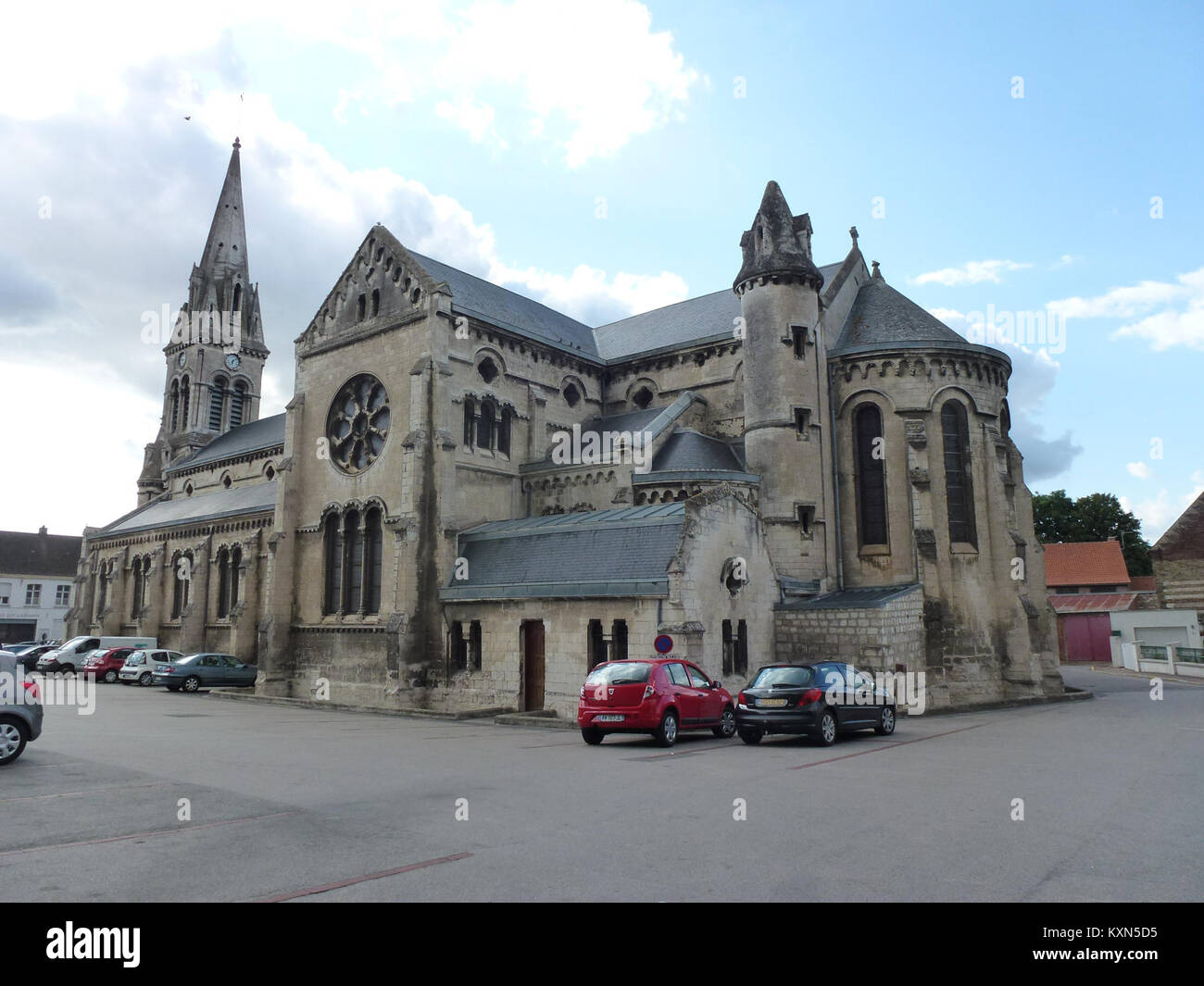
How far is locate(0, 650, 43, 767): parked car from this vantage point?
11664mm

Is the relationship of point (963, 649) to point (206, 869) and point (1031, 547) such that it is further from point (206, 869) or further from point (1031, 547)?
point (206, 869)

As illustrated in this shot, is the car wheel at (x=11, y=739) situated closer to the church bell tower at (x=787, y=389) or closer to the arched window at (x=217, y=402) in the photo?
the church bell tower at (x=787, y=389)

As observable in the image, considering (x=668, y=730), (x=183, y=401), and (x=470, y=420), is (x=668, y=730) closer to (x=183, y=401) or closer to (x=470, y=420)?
(x=470, y=420)

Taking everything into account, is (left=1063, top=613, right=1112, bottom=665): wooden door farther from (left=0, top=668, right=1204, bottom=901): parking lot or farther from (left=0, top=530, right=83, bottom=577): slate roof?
(left=0, top=530, right=83, bottom=577): slate roof

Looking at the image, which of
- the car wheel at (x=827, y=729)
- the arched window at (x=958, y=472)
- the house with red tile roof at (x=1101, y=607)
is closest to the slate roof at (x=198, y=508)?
the arched window at (x=958, y=472)

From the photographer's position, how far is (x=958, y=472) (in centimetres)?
2811

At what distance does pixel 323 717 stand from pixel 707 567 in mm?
10863

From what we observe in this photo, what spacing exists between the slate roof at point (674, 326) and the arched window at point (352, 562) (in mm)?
12593

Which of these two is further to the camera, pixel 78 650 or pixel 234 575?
pixel 234 575

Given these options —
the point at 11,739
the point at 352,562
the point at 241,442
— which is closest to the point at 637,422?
the point at 352,562

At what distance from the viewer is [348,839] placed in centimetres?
746

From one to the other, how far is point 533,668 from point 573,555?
334 cm

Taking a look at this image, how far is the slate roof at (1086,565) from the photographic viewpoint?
6034cm
